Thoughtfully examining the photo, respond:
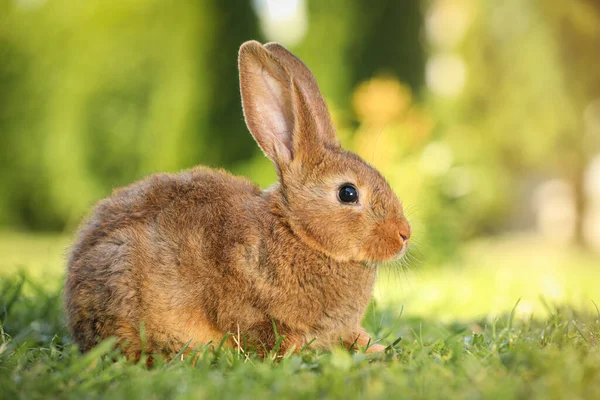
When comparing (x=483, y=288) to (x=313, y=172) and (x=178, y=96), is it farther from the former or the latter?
(x=178, y=96)

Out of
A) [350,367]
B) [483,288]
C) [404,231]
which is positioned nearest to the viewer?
[350,367]

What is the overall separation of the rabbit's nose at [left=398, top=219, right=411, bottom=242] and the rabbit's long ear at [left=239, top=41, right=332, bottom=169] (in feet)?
1.88

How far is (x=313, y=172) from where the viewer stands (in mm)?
3170

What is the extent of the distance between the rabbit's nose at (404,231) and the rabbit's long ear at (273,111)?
0.57 meters

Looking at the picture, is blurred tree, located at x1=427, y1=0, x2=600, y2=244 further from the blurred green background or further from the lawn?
the lawn

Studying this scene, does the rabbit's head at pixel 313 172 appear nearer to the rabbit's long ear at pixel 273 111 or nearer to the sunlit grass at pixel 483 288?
the rabbit's long ear at pixel 273 111

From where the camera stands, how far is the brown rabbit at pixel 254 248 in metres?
2.94

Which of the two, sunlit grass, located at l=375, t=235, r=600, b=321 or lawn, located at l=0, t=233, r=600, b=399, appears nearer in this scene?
lawn, located at l=0, t=233, r=600, b=399

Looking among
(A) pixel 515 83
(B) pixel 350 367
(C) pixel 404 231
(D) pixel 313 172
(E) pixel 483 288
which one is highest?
(A) pixel 515 83

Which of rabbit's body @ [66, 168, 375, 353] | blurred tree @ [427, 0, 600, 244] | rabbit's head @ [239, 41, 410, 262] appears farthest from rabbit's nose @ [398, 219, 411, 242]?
blurred tree @ [427, 0, 600, 244]

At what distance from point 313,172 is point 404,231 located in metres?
0.53

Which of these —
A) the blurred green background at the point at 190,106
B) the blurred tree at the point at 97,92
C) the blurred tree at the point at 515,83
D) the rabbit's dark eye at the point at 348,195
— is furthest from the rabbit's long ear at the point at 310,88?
the blurred tree at the point at 515,83

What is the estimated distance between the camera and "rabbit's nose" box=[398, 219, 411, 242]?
122 inches

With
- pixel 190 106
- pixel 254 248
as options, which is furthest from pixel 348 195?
pixel 190 106
